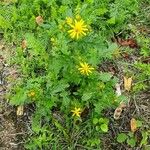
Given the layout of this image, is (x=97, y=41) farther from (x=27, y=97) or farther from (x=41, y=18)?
(x=41, y=18)

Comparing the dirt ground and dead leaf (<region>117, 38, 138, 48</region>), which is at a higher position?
dead leaf (<region>117, 38, 138, 48</region>)

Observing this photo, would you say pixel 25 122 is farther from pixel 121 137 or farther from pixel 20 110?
pixel 121 137

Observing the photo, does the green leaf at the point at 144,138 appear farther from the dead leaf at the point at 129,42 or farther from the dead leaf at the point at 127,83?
the dead leaf at the point at 129,42

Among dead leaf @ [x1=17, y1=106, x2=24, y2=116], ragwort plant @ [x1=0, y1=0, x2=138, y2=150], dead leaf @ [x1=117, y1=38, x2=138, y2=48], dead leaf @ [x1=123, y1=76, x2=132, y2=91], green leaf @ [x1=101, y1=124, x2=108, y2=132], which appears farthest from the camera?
dead leaf @ [x1=117, y1=38, x2=138, y2=48]

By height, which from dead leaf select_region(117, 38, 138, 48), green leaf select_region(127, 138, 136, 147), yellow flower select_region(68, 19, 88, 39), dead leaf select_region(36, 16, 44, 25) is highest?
dead leaf select_region(36, 16, 44, 25)

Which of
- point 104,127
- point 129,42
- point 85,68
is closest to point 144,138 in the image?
point 104,127

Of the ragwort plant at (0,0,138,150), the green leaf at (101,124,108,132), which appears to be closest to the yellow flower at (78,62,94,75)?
the ragwort plant at (0,0,138,150)

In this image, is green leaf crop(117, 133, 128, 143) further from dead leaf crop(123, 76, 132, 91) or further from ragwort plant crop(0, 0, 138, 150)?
dead leaf crop(123, 76, 132, 91)

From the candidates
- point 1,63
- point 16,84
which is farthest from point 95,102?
point 1,63
